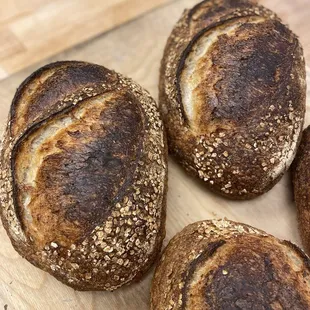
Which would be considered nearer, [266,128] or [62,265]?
[62,265]

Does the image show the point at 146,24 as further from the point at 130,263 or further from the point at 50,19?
the point at 130,263

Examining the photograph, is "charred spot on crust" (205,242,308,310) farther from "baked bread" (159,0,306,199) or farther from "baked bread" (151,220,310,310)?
"baked bread" (159,0,306,199)

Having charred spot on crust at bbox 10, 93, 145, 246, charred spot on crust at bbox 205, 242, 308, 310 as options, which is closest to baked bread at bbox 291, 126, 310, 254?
charred spot on crust at bbox 205, 242, 308, 310

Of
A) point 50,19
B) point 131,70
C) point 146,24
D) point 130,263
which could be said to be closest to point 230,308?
point 130,263

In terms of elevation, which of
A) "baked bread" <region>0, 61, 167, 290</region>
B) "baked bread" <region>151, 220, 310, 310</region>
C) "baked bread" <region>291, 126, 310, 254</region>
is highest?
"baked bread" <region>0, 61, 167, 290</region>

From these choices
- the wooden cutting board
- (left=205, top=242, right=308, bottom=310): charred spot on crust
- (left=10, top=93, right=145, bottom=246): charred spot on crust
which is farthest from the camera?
the wooden cutting board
